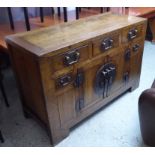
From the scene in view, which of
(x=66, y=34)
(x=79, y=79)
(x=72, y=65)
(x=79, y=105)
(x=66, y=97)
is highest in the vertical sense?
(x=66, y=34)

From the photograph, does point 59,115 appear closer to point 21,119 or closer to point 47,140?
point 47,140

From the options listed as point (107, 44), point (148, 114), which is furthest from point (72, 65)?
point (148, 114)

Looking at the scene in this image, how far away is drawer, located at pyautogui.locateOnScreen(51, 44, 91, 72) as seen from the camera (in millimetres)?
1253

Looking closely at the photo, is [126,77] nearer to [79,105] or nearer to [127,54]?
[127,54]

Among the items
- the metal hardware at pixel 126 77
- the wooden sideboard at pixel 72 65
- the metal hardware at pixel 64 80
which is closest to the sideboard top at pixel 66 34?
the wooden sideboard at pixel 72 65

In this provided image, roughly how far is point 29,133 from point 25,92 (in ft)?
1.16

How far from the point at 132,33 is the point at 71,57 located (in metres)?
0.69

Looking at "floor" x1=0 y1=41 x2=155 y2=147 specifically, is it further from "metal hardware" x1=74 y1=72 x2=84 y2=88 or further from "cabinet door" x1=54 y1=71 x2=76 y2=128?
"metal hardware" x1=74 y1=72 x2=84 y2=88

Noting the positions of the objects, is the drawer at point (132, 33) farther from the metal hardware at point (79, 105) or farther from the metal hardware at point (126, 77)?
the metal hardware at point (79, 105)

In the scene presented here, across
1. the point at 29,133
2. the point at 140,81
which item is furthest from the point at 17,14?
the point at 140,81

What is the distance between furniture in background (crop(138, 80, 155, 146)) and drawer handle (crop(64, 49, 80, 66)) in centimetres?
49

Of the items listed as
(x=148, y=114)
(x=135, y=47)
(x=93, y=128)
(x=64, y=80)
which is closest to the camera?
(x=148, y=114)

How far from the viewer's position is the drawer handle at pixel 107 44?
4.91 feet

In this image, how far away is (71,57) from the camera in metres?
1.32
